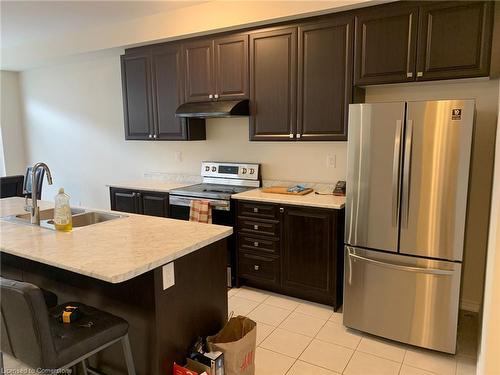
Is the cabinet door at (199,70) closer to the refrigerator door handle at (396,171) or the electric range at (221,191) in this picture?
the electric range at (221,191)

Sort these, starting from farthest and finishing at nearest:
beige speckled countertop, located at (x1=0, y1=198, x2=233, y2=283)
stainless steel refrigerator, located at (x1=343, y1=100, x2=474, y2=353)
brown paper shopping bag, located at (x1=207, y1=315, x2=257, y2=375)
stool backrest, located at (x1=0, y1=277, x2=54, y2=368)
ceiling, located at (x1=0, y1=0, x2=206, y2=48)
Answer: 1. ceiling, located at (x1=0, y1=0, x2=206, y2=48)
2. stainless steel refrigerator, located at (x1=343, y1=100, x2=474, y2=353)
3. brown paper shopping bag, located at (x1=207, y1=315, x2=257, y2=375)
4. beige speckled countertop, located at (x1=0, y1=198, x2=233, y2=283)
5. stool backrest, located at (x1=0, y1=277, x2=54, y2=368)

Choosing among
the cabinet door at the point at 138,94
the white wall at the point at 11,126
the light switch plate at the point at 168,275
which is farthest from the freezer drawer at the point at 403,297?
the white wall at the point at 11,126

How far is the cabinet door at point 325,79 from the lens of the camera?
2.98 metres

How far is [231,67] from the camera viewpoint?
11.5 ft

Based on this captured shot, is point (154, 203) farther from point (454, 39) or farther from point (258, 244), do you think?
point (454, 39)

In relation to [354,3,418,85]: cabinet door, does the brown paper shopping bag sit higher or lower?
lower

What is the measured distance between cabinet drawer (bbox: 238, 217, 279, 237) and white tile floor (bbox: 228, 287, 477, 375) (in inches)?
24.7

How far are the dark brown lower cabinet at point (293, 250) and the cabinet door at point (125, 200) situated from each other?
1280mm

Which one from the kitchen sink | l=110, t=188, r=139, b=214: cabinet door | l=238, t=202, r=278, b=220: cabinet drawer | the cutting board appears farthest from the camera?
l=110, t=188, r=139, b=214: cabinet door

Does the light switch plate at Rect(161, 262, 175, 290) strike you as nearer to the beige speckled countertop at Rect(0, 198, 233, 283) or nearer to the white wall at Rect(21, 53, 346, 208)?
the beige speckled countertop at Rect(0, 198, 233, 283)

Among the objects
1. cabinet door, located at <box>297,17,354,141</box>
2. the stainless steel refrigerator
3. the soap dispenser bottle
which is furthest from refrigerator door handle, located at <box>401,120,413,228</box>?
the soap dispenser bottle

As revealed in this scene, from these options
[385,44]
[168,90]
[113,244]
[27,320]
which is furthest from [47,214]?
[385,44]

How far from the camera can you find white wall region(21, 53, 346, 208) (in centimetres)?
371

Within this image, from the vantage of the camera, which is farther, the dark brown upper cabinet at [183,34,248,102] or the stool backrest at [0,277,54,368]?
the dark brown upper cabinet at [183,34,248,102]
